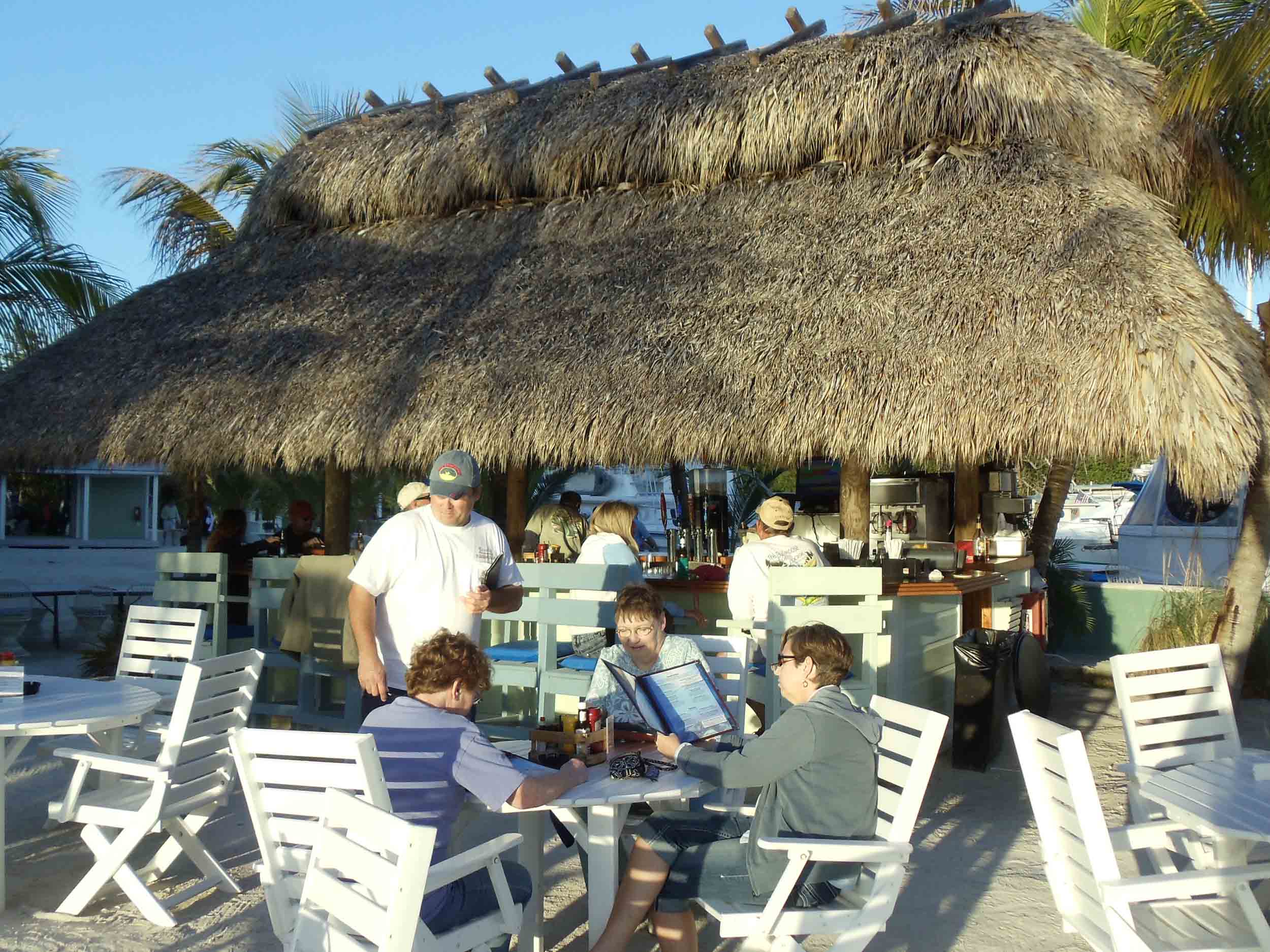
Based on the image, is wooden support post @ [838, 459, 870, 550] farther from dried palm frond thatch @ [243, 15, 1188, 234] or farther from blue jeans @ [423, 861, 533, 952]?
blue jeans @ [423, 861, 533, 952]

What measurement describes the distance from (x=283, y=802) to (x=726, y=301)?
5.18 metres

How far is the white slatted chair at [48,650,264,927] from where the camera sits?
4.04 meters

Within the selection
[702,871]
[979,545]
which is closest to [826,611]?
[702,871]

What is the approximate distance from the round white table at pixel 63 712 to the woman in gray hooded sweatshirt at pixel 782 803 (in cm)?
202

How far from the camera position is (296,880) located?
3.11 metres

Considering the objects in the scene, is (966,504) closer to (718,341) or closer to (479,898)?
(718,341)

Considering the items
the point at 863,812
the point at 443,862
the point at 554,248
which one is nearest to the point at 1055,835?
the point at 863,812

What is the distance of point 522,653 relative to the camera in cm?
638

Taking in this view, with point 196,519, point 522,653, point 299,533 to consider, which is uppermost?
point 196,519

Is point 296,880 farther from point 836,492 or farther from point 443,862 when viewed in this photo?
point 836,492

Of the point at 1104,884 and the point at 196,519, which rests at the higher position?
the point at 196,519

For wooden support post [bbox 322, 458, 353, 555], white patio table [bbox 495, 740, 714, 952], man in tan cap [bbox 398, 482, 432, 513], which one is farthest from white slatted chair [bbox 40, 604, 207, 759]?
wooden support post [bbox 322, 458, 353, 555]

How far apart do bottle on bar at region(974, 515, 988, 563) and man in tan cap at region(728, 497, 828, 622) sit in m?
2.88

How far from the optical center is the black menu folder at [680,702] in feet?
11.7
